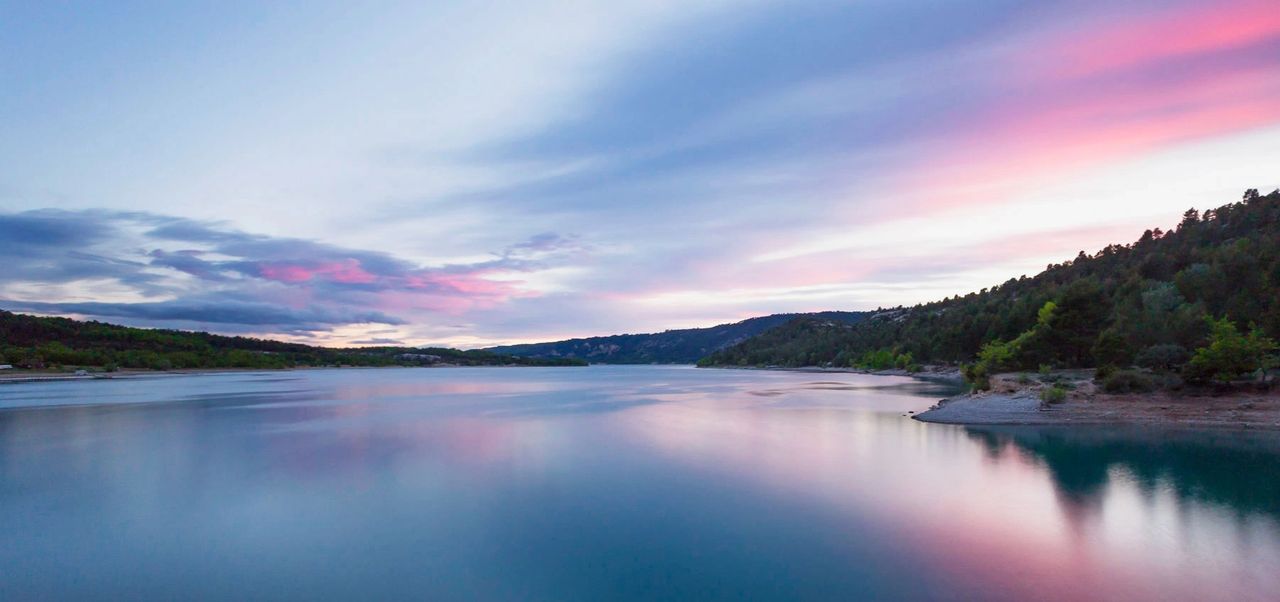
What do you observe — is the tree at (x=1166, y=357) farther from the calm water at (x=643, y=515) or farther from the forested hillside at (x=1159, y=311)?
the calm water at (x=643, y=515)

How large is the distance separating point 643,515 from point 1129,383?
24.3 m

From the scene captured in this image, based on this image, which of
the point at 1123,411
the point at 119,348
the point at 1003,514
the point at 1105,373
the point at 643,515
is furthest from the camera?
the point at 119,348

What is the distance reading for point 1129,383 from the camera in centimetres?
2634

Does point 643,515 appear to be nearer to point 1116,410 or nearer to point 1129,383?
point 1116,410

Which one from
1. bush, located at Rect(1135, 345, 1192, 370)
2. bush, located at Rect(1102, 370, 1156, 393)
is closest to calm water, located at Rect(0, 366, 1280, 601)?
bush, located at Rect(1102, 370, 1156, 393)

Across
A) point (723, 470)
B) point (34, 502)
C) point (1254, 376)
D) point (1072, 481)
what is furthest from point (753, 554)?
point (1254, 376)

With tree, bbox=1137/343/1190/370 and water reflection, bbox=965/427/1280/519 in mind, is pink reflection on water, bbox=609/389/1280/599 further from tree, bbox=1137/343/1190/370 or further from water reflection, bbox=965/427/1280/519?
tree, bbox=1137/343/1190/370

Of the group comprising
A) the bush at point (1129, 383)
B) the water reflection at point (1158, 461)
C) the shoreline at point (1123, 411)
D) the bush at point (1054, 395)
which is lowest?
the water reflection at point (1158, 461)

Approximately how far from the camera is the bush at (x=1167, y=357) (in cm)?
2694

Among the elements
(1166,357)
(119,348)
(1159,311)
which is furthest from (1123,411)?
(119,348)

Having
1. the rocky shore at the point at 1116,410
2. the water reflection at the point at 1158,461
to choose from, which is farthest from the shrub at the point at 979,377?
the water reflection at the point at 1158,461

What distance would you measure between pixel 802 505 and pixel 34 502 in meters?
16.3

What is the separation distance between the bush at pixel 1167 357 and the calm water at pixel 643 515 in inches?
332

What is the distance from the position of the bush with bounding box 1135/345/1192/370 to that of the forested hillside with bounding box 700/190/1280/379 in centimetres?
4
